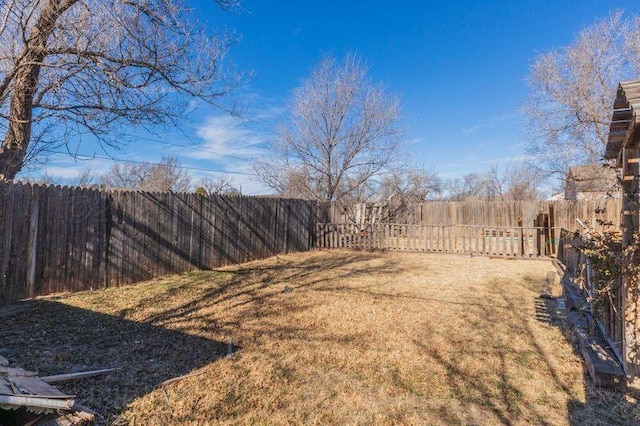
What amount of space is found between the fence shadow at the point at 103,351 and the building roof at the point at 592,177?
46.0 ft

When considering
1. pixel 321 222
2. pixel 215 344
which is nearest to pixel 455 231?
pixel 321 222

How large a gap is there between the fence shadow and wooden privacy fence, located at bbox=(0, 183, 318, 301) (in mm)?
916

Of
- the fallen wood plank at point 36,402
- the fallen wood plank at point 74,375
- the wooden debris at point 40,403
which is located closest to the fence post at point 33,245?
the fallen wood plank at point 74,375

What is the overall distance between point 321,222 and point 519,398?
10720 millimetres

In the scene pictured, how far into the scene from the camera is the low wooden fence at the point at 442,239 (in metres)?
10.7

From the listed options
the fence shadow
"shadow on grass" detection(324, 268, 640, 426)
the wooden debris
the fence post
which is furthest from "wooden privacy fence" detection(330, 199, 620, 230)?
the wooden debris

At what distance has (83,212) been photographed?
19.4ft

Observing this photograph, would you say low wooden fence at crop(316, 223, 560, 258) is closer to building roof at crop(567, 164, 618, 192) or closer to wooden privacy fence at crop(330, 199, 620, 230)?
wooden privacy fence at crop(330, 199, 620, 230)

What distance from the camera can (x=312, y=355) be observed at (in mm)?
3545

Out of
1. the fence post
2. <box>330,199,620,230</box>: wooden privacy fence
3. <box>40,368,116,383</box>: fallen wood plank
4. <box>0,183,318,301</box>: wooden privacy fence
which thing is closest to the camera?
<box>40,368,116,383</box>: fallen wood plank

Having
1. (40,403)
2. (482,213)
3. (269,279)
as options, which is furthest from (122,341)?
(482,213)

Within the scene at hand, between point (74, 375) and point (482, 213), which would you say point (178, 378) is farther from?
point (482, 213)

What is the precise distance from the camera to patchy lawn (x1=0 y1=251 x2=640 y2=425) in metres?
2.58

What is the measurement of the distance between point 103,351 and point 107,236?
3.39m
